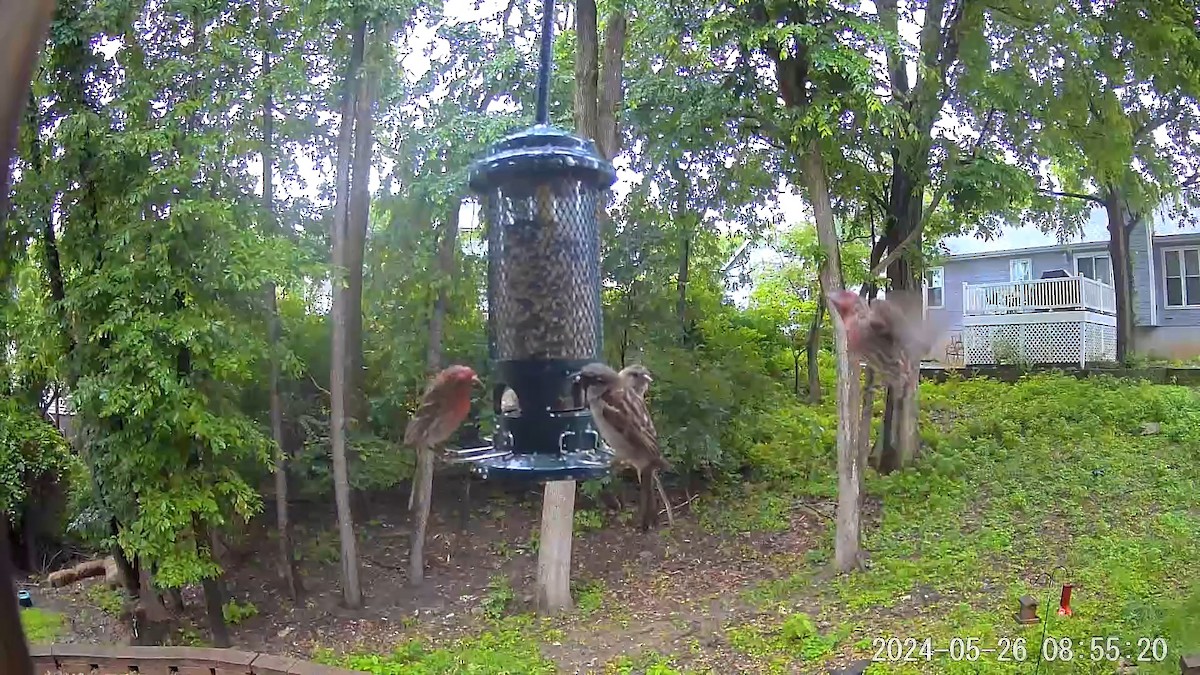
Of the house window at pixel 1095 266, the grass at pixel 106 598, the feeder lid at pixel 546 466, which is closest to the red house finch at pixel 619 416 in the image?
the feeder lid at pixel 546 466

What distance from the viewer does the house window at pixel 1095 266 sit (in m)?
17.3

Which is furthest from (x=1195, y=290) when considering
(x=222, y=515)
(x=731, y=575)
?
(x=222, y=515)

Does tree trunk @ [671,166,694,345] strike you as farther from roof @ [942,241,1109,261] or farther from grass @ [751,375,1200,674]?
roof @ [942,241,1109,261]

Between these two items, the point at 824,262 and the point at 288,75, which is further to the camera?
the point at 824,262

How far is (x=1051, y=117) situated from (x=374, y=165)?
455cm

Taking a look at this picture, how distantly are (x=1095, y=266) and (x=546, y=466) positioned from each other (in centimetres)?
1781

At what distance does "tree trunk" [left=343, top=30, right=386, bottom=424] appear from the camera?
6.04 metres

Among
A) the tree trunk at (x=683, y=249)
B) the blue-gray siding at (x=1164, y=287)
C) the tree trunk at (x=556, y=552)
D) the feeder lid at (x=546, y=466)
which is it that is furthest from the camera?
the blue-gray siding at (x=1164, y=287)

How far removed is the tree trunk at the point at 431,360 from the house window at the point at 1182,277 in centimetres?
1541

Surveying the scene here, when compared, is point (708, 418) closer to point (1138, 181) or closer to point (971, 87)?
point (971, 87)

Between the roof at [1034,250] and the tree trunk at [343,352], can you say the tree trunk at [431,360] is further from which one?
the roof at [1034,250]

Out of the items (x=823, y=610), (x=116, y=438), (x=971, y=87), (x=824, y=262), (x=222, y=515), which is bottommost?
(x=823, y=610)

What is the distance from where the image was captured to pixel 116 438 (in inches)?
208

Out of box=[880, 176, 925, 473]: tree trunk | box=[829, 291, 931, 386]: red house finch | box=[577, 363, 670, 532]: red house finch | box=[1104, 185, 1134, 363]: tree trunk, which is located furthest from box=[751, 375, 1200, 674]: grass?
box=[1104, 185, 1134, 363]: tree trunk
